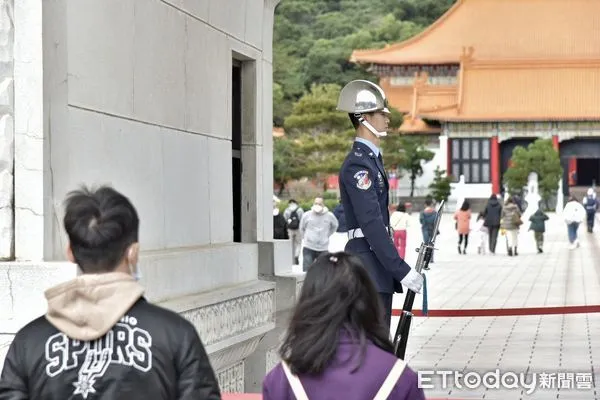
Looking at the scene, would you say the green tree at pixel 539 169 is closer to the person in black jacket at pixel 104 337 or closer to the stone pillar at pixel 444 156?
the stone pillar at pixel 444 156

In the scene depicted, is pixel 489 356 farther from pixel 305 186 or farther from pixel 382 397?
pixel 305 186

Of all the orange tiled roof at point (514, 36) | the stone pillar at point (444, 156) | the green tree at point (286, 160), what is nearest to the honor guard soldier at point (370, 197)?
the green tree at point (286, 160)

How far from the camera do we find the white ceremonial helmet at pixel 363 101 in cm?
570

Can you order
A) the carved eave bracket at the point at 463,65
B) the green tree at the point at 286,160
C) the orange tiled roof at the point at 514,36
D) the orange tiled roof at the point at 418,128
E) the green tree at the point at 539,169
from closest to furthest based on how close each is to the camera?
the green tree at the point at 286,160
the green tree at the point at 539,169
the carved eave bracket at the point at 463,65
the orange tiled roof at the point at 418,128
the orange tiled roof at the point at 514,36

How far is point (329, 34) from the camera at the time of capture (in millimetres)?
71688

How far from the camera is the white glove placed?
5418 mm

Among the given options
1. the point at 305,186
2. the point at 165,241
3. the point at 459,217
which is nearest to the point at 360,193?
the point at 165,241

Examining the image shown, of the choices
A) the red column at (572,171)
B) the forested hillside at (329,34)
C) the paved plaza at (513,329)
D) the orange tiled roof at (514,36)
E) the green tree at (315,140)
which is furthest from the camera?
the forested hillside at (329,34)

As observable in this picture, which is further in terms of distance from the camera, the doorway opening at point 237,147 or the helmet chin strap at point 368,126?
the doorway opening at point 237,147

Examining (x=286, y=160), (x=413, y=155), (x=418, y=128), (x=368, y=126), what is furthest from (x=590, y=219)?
(x=368, y=126)

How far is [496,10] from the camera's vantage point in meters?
60.7

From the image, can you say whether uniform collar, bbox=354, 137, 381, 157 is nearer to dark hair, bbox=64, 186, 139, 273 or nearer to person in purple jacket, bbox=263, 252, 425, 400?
person in purple jacket, bbox=263, 252, 425, 400

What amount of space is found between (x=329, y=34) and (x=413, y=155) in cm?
1937

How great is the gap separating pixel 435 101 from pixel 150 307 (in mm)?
56424
